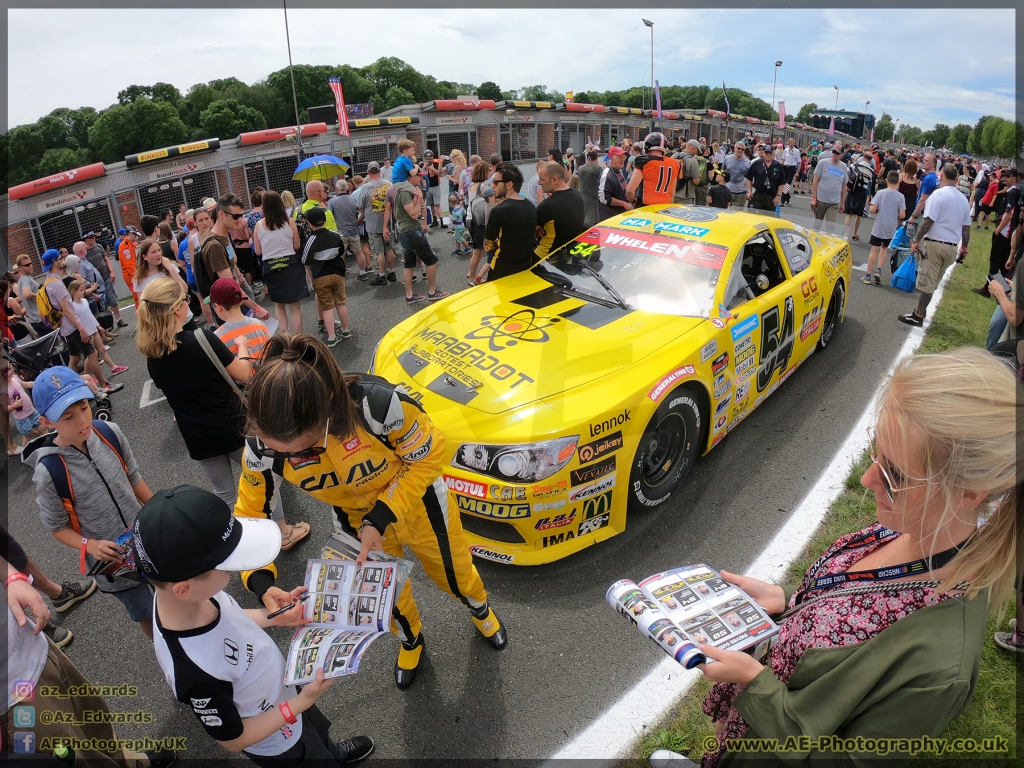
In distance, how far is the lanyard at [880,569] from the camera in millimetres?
1283

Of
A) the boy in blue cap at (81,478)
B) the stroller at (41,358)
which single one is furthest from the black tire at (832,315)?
the stroller at (41,358)

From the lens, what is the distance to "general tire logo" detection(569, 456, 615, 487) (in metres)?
3.10

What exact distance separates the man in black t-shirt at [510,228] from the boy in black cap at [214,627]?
168 inches

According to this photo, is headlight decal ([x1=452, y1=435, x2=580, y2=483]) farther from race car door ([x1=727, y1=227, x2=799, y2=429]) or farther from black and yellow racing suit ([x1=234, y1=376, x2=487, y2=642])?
race car door ([x1=727, y1=227, x2=799, y2=429])

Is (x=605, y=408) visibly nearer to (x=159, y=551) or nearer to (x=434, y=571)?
(x=434, y=571)

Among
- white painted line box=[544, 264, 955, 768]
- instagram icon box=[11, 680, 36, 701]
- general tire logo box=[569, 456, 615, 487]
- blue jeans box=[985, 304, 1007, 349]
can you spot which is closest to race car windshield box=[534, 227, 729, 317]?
general tire logo box=[569, 456, 615, 487]

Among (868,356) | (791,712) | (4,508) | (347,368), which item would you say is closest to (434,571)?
(791,712)

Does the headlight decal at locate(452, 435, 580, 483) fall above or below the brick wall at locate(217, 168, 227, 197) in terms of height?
below

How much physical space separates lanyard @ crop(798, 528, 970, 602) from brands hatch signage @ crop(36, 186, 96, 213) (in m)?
20.6

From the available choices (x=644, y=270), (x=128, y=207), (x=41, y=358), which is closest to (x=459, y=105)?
(x=128, y=207)

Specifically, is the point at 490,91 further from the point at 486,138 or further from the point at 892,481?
the point at 892,481

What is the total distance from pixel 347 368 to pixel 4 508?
2.95m

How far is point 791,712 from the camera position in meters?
1.32

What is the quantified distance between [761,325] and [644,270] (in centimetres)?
95
